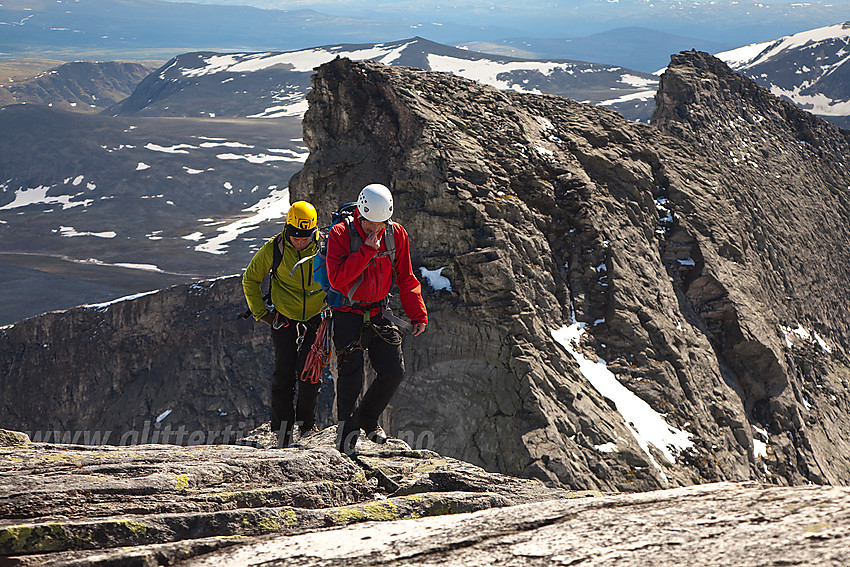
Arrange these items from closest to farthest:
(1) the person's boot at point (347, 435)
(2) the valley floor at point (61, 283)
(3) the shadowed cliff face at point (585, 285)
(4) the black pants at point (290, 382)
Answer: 1. (1) the person's boot at point (347, 435)
2. (4) the black pants at point (290, 382)
3. (3) the shadowed cliff face at point (585, 285)
4. (2) the valley floor at point (61, 283)

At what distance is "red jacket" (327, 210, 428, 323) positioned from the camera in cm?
783

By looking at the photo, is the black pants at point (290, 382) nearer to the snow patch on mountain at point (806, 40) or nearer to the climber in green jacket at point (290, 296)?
the climber in green jacket at point (290, 296)

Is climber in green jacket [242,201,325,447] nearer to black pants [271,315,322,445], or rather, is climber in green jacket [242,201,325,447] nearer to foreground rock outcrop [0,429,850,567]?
black pants [271,315,322,445]

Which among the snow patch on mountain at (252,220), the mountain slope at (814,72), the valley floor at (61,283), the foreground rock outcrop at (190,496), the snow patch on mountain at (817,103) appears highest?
the mountain slope at (814,72)

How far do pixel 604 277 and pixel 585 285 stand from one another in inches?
22.2

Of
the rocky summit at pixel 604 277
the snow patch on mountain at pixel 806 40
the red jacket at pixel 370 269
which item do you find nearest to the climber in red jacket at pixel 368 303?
the red jacket at pixel 370 269

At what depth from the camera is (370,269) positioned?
26.6 ft

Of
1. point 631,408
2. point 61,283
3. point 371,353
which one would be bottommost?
point 61,283

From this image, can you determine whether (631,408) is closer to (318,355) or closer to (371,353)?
Result: (371,353)

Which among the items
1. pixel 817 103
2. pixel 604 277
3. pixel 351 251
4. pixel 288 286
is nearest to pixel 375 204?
pixel 351 251

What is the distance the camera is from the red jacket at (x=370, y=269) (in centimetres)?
783

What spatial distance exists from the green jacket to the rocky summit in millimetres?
2358

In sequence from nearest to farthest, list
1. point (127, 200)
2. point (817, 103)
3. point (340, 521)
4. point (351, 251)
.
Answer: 1. point (340, 521)
2. point (351, 251)
3. point (127, 200)
4. point (817, 103)

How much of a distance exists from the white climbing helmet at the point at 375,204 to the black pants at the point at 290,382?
2.10 m
